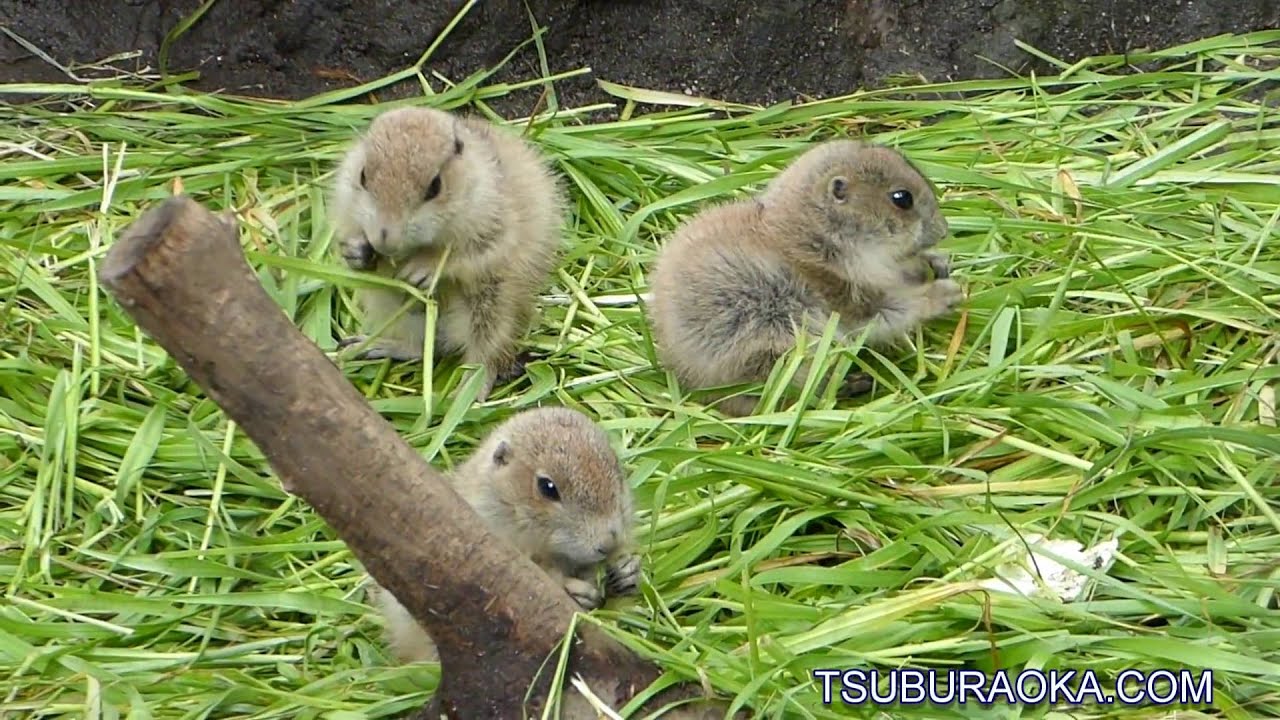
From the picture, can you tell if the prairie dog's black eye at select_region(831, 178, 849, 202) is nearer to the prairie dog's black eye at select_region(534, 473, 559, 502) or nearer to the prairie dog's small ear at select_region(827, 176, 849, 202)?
the prairie dog's small ear at select_region(827, 176, 849, 202)

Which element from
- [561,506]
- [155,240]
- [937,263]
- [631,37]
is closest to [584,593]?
[561,506]

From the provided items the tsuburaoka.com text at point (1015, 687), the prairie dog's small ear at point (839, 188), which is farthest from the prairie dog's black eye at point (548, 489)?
the prairie dog's small ear at point (839, 188)

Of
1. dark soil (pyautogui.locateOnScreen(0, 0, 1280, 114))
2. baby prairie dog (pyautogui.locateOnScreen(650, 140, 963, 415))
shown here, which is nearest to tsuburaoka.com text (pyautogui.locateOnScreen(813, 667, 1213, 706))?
baby prairie dog (pyautogui.locateOnScreen(650, 140, 963, 415))

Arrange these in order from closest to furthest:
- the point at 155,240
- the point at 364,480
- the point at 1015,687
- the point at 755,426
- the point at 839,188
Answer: the point at 155,240 → the point at 364,480 → the point at 1015,687 → the point at 755,426 → the point at 839,188

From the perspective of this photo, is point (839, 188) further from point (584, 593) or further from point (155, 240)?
point (155, 240)

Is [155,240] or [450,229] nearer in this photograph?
[155,240]

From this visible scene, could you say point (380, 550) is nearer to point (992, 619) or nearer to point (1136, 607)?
point (992, 619)
